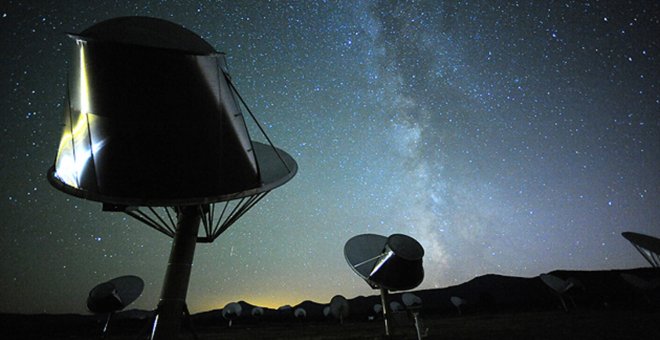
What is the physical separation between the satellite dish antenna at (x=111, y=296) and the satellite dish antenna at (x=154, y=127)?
10.1m

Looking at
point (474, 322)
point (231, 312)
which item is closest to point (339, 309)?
point (474, 322)

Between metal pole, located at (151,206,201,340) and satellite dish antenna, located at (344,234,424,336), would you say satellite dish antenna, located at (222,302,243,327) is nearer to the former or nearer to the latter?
satellite dish antenna, located at (344,234,424,336)

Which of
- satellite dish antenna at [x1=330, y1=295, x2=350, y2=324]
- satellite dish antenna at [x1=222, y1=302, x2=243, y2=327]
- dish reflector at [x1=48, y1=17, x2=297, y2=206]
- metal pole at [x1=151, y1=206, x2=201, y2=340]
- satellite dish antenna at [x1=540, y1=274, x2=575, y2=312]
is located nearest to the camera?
dish reflector at [x1=48, y1=17, x2=297, y2=206]

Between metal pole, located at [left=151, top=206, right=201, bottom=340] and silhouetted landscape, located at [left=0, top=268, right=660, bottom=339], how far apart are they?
27.2 inches

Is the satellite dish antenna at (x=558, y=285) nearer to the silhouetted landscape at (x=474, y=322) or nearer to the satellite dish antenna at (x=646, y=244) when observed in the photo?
the silhouetted landscape at (x=474, y=322)

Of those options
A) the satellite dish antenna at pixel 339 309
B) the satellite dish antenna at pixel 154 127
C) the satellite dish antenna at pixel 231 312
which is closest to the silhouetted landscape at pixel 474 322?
the satellite dish antenna at pixel 339 309

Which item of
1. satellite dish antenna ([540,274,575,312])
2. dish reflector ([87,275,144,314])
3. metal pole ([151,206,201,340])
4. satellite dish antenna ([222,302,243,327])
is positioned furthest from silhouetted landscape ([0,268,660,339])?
dish reflector ([87,275,144,314])

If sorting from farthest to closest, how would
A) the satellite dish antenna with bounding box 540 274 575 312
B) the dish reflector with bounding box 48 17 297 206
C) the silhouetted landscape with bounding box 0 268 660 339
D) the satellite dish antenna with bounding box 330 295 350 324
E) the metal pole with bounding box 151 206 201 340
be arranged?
the satellite dish antenna with bounding box 330 295 350 324 < the satellite dish antenna with bounding box 540 274 575 312 < the silhouetted landscape with bounding box 0 268 660 339 < the metal pole with bounding box 151 206 201 340 < the dish reflector with bounding box 48 17 297 206

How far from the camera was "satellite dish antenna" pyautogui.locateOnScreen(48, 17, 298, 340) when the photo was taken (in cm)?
499

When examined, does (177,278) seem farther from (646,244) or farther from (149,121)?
(646,244)

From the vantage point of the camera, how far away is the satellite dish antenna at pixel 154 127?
499 cm

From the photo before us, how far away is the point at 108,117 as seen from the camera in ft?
17.3

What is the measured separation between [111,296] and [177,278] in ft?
33.7

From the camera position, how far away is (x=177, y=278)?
686 centimetres
